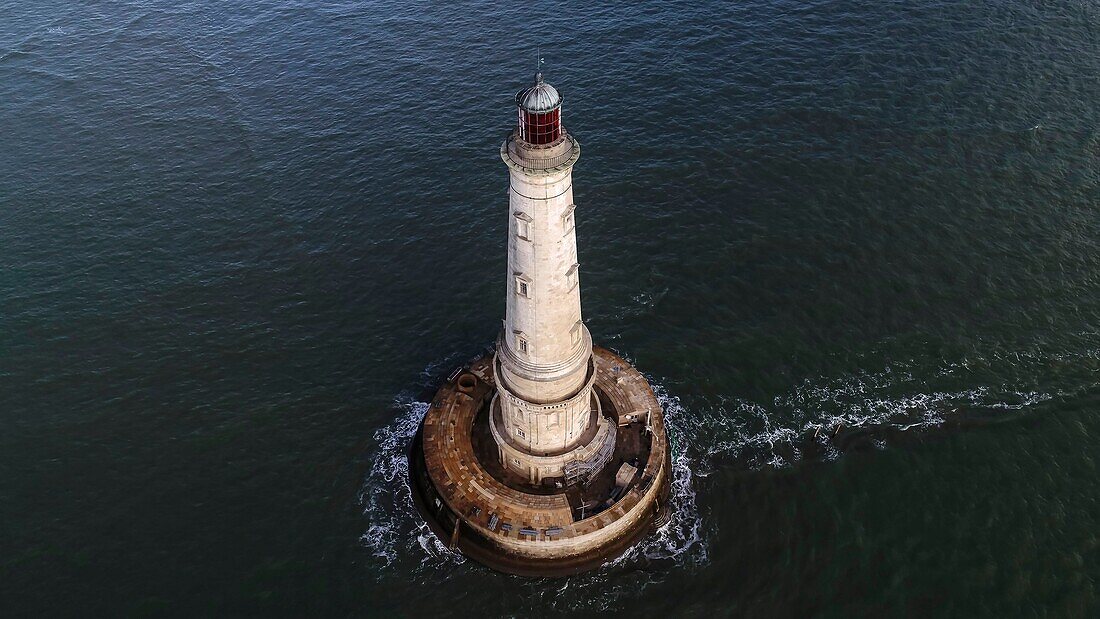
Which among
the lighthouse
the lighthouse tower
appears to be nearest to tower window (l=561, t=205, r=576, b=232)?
the lighthouse tower

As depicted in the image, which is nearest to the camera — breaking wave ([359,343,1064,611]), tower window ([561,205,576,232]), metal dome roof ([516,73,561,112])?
metal dome roof ([516,73,561,112])

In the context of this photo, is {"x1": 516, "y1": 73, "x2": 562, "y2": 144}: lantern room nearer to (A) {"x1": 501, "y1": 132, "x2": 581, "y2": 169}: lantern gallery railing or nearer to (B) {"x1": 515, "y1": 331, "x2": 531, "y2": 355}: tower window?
(A) {"x1": 501, "y1": 132, "x2": 581, "y2": 169}: lantern gallery railing

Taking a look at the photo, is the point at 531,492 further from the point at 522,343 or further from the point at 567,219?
the point at 567,219

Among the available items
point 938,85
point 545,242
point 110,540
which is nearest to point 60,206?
point 110,540

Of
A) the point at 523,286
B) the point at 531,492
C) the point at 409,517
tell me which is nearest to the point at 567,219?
the point at 523,286

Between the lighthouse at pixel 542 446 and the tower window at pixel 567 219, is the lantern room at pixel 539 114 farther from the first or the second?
the lighthouse at pixel 542 446

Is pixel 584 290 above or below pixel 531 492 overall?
below

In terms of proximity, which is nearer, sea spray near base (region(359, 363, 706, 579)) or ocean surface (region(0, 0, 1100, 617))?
ocean surface (region(0, 0, 1100, 617))
